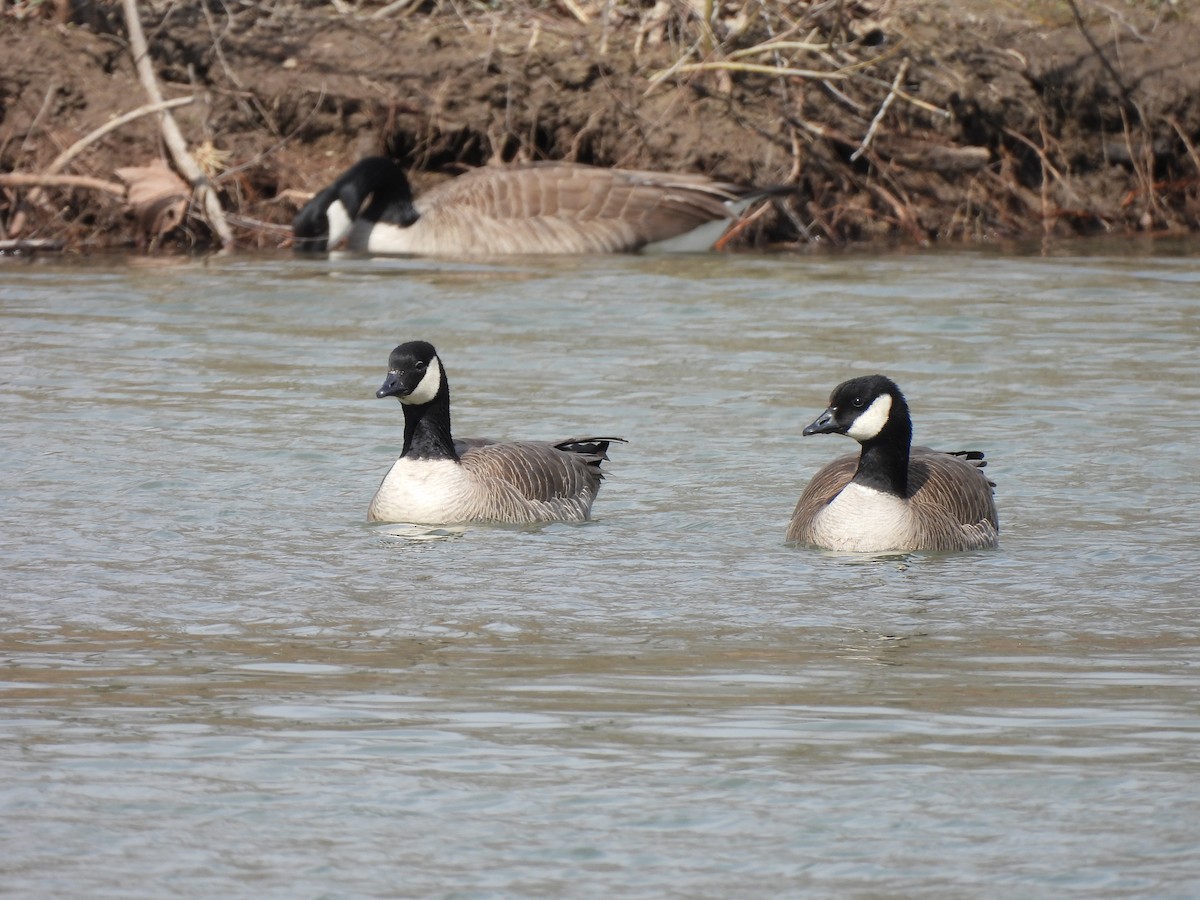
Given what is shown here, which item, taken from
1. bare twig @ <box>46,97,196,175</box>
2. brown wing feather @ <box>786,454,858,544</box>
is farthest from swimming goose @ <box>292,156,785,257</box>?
A: brown wing feather @ <box>786,454,858,544</box>

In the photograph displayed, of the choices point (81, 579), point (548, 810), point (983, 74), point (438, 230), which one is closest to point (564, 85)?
Result: point (438, 230)

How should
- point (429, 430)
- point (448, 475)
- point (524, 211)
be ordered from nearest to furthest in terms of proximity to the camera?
point (448, 475) → point (429, 430) → point (524, 211)

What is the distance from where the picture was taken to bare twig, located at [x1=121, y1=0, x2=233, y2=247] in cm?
1622

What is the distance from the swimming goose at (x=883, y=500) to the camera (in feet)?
25.8

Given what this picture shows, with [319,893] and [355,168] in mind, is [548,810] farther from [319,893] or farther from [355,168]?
[355,168]

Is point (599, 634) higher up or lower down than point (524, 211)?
lower down

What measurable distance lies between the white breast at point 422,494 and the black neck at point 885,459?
1703mm

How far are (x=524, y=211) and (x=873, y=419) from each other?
9329 millimetres

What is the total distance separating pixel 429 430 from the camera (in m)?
8.64

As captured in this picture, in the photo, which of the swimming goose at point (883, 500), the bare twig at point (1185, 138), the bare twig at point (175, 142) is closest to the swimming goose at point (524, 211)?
the bare twig at point (175, 142)

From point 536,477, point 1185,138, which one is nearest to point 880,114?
point 1185,138

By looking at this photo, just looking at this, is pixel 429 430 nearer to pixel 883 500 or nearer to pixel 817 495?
pixel 817 495

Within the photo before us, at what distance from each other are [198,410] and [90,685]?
5175 mm

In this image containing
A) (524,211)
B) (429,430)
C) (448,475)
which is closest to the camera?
(448,475)
